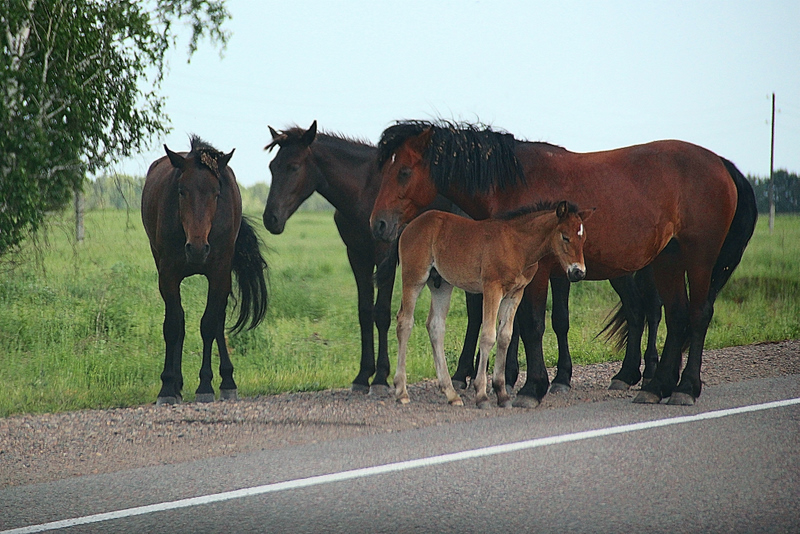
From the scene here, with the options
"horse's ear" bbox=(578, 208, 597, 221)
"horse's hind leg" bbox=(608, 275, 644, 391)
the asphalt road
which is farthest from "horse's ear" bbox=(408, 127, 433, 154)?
"horse's hind leg" bbox=(608, 275, 644, 391)

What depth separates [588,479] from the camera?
4.82 metres

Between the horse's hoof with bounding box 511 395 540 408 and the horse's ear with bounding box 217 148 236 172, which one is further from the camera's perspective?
the horse's ear with bounding box 217 148 236 172

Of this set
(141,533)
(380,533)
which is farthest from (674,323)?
(141,533)

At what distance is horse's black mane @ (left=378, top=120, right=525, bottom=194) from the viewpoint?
24.2ft

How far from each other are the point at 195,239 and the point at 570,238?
3.54 m

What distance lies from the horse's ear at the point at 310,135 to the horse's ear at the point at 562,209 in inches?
106

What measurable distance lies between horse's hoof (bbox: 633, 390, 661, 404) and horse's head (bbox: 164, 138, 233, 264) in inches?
169

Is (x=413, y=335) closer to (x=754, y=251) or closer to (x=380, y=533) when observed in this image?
(x=380, y=533)

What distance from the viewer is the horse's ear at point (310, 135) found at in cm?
822

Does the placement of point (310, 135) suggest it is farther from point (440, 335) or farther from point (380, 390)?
point (380, 390)

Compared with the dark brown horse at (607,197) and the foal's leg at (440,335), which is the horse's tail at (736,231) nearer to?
the dark brown horse at (607,197)

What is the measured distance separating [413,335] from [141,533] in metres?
9.90

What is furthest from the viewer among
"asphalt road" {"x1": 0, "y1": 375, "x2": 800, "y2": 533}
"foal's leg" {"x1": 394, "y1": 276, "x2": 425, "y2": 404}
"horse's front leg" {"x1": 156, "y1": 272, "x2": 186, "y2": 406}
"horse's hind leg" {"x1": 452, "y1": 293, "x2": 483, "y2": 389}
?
"horse's hind leg" {"x1": 452, "y1": 293, "x2": 483, "y2": 389}

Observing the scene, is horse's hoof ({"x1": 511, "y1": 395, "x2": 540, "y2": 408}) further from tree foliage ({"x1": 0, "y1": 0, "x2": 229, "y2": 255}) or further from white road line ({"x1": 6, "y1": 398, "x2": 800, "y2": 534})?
tree foliage ({"x1": 0, "y1": 0, "x2": 229, "y2": 255})
